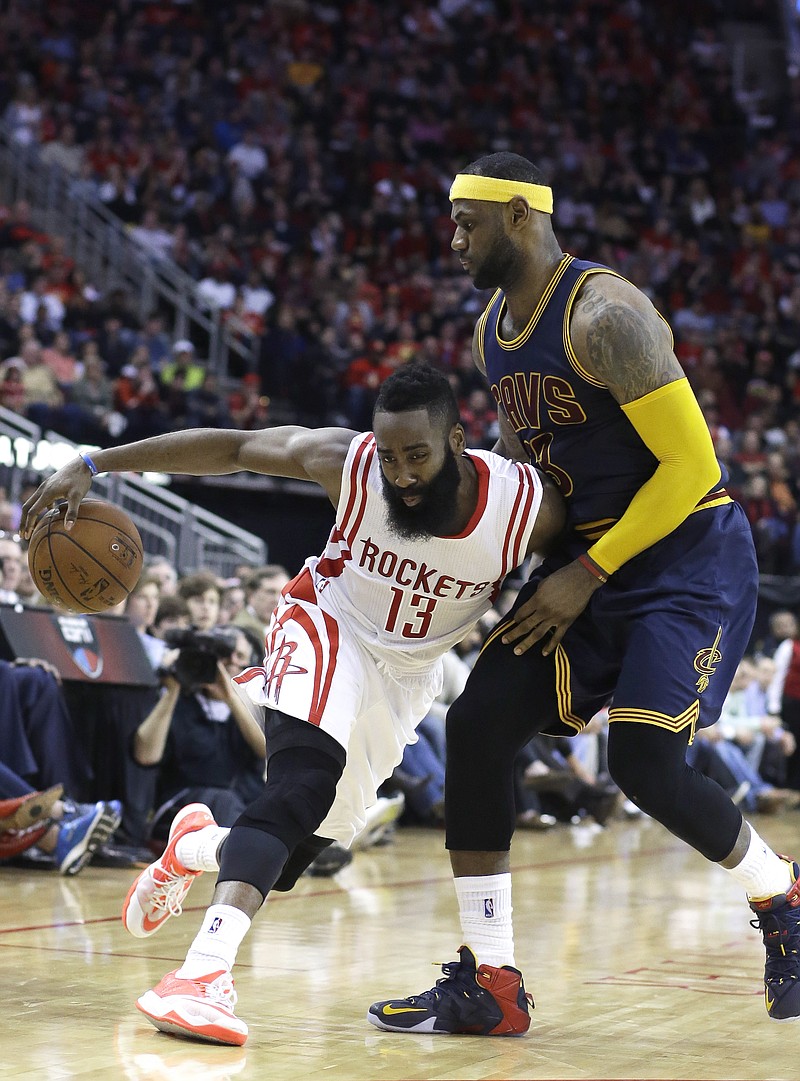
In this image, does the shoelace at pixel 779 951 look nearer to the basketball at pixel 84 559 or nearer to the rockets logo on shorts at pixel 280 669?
the rockets logo on shorts at pixel 280 669

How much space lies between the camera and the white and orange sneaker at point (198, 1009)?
3301mm

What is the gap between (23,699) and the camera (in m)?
6.93

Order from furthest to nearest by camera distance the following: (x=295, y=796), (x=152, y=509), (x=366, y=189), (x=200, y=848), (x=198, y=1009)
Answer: (x=366, y=189) → (x=152, y=509) → (x=200, y=848) → (x=295, y=796) → (x=198, y=1009)

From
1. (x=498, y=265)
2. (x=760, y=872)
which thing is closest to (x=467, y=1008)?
(x=760, y=872)

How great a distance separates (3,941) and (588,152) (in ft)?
61.4

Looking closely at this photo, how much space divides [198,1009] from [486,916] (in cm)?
85

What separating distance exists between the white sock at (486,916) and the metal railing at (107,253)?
12701 mm

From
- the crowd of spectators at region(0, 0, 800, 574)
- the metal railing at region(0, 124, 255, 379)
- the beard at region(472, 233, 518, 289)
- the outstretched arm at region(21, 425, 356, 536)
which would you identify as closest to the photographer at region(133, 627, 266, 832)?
the outstretched arm at region(21, 425, 356, 536)

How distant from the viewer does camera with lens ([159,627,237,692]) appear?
22.0 feet

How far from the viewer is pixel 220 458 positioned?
150 inches

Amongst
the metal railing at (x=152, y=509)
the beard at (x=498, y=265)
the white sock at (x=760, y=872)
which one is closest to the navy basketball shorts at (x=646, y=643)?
the white sock at (x=760, y=872)

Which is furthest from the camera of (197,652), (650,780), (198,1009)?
(197,652)

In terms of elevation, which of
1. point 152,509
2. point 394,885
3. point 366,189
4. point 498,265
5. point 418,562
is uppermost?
point 366,189

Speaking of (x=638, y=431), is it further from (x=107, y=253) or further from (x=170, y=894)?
(x=107, y=253)
